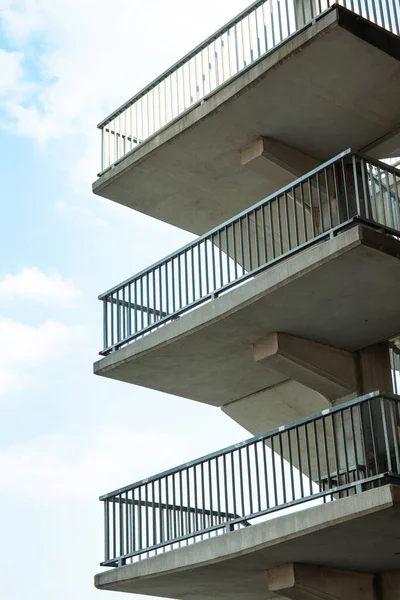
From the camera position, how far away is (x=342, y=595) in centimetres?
1673

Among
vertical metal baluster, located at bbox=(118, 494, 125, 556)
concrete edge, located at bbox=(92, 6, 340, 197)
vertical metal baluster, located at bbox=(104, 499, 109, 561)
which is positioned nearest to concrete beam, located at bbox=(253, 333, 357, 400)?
vertical metal baluster, located at bbox=(118, 494, 125, 556)

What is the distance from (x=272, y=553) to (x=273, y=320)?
371 cm

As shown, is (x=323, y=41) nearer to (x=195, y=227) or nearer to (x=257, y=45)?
(x=257, y=45)

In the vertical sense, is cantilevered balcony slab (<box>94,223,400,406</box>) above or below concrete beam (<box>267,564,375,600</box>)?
above

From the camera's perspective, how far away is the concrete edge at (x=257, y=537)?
45.0 feet

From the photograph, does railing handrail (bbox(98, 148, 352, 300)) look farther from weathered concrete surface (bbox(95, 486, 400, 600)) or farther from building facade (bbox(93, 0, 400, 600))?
weathered concrete surface (bbox(95, 486, 400, 600))

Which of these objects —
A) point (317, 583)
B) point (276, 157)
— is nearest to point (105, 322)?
point (276, 157)

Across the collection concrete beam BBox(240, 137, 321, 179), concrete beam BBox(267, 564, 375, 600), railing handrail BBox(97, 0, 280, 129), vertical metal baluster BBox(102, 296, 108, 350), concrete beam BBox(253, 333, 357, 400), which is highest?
railing handrail BBox(97, 0, 280, 129)

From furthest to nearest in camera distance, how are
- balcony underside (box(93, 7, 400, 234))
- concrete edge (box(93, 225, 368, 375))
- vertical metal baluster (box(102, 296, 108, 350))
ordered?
1. vertical metal baluster (box(102, 296, 108, 350))
2. balcony underside (box(93, 7, 400, 234))
3. concrete edge (box(93, 225, 368, 375))

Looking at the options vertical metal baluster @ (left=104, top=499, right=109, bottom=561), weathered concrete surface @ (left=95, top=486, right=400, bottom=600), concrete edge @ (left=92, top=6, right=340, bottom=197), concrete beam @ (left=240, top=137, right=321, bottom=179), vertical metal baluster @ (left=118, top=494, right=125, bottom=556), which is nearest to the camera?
weathered concrete surface @ (left=95, top=486, right=400, bottom=600)

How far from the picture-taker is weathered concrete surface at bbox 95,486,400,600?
14086 mm

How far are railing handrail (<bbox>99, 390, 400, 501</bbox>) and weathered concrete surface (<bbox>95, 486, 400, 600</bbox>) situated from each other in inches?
50.4

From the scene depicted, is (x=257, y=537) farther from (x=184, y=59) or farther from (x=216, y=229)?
(x=184, y=59)

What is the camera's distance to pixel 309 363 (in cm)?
1739
